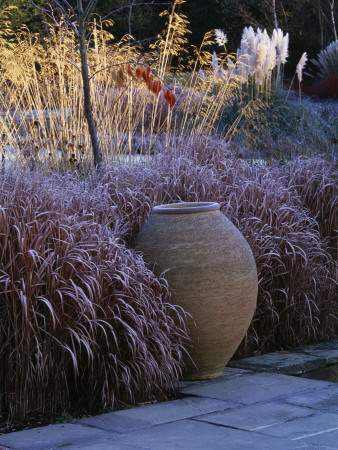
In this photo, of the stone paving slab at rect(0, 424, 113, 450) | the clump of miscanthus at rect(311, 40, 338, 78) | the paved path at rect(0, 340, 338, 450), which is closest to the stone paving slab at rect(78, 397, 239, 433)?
the paved path at rect(0, 340, 338, 450)

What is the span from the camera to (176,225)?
439cm

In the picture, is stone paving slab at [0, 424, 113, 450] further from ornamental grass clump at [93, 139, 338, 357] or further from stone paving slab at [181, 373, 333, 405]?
ornamental grass clump at [93, 139, 338, 357]

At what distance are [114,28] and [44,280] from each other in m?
20.5

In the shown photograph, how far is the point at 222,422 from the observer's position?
3.36 m

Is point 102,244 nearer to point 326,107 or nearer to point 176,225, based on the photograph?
point 176,225

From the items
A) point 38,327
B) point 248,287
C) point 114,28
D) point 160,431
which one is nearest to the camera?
point 160,431

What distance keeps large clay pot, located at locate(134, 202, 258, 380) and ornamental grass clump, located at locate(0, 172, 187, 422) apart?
0.14m

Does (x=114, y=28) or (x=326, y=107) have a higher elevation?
(x=114, y=28)

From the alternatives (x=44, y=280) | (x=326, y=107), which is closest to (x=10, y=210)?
(x=44, y=280)

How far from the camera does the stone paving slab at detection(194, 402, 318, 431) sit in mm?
3314

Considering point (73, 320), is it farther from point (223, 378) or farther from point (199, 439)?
point (223, 378)

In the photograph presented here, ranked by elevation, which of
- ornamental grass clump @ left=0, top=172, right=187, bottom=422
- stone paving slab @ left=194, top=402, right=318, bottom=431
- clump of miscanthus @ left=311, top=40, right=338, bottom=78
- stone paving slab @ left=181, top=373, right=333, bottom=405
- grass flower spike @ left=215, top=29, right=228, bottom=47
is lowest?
stone paving slab @ left=181, top=373, right=333, bottom=405

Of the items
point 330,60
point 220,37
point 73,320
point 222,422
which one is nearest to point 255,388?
point 222,422

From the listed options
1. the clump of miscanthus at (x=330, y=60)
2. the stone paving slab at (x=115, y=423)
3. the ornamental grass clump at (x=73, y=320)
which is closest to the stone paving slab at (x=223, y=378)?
the ornamental grass clump at (x=73, y=320)
